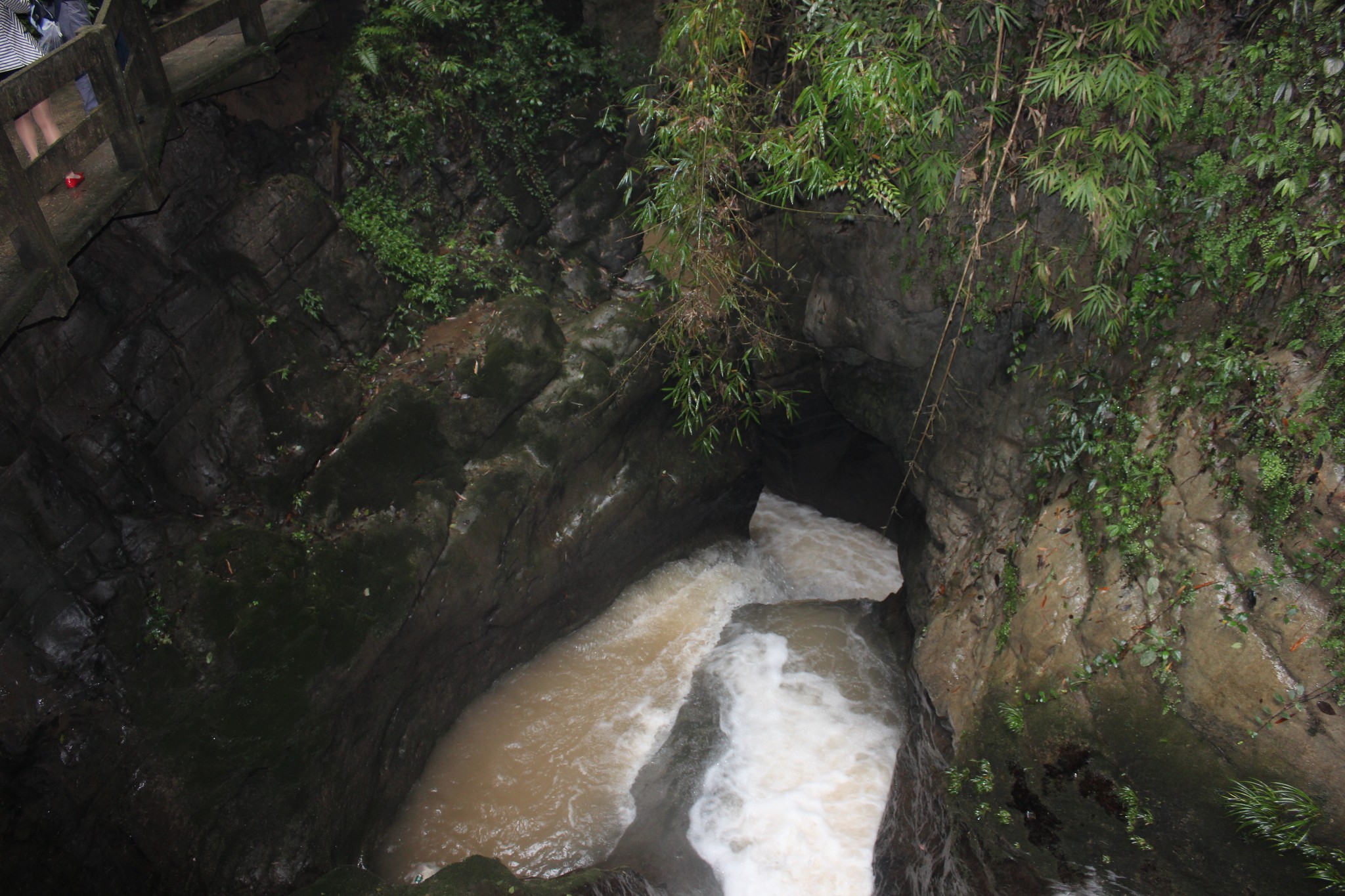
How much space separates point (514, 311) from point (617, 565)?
2.82 meters

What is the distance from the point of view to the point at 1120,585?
4500mm

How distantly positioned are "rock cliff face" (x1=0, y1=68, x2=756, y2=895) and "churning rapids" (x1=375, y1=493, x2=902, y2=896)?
1.43ft

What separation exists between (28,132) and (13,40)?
1.82 feet

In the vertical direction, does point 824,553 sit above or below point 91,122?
below

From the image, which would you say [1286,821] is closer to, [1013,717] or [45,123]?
[1013,717]

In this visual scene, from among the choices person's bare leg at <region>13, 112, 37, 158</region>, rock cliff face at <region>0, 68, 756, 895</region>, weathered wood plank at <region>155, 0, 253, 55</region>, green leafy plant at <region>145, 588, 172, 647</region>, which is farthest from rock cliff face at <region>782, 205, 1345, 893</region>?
person's bare leg at <region>13, 112, 37, 158</region>

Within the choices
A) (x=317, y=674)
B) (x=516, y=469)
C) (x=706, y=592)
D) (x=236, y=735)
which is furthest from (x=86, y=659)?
(x=706, y=592)

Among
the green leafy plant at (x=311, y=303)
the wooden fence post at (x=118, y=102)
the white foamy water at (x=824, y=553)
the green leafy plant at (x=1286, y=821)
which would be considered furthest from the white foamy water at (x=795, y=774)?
the wooden fence post at (x=118, y=102)

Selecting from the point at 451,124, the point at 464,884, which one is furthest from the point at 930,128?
the point at 464,884

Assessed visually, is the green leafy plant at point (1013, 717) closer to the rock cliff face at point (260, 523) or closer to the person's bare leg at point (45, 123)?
the rock cliff face at point (260, 523)

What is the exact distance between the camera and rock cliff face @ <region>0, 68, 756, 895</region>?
14.8 feet

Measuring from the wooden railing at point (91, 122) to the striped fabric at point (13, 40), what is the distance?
0.57 m

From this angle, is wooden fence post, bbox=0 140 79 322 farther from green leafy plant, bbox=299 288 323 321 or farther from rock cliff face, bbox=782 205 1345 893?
rock cliff face, bbox=782 205 1345 893

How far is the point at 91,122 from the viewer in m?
4.23
